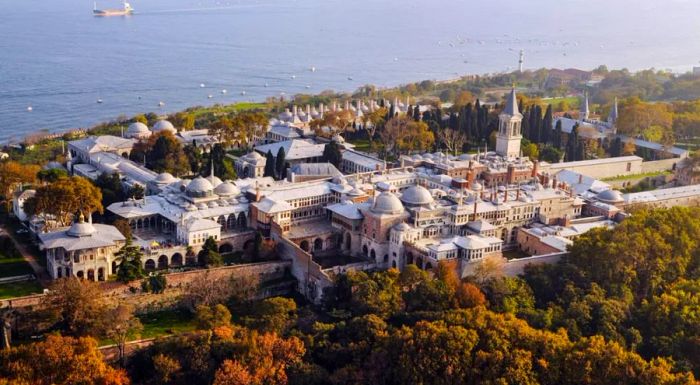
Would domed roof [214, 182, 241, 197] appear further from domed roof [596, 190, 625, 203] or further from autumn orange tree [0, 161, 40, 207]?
domed roof [596, 190, 625, 203]

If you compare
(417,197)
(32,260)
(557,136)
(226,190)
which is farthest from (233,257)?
(557,136)

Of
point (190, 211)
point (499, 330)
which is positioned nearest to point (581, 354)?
point (499, 330)

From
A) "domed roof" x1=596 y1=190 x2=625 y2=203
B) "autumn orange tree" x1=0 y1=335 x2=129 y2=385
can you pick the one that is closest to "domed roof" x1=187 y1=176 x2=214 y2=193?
"autumn orange tree" x1=0 y1=335 x2=129 y2=385

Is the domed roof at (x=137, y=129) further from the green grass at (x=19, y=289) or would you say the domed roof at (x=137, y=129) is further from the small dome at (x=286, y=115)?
the green grass at (x=19, y=289)

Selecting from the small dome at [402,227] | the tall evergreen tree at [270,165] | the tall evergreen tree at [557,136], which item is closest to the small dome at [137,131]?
the tall evergreen tree at [270,165]

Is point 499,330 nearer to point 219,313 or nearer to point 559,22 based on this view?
point 219,313

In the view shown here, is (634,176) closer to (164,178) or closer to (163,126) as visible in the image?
(164,178)
